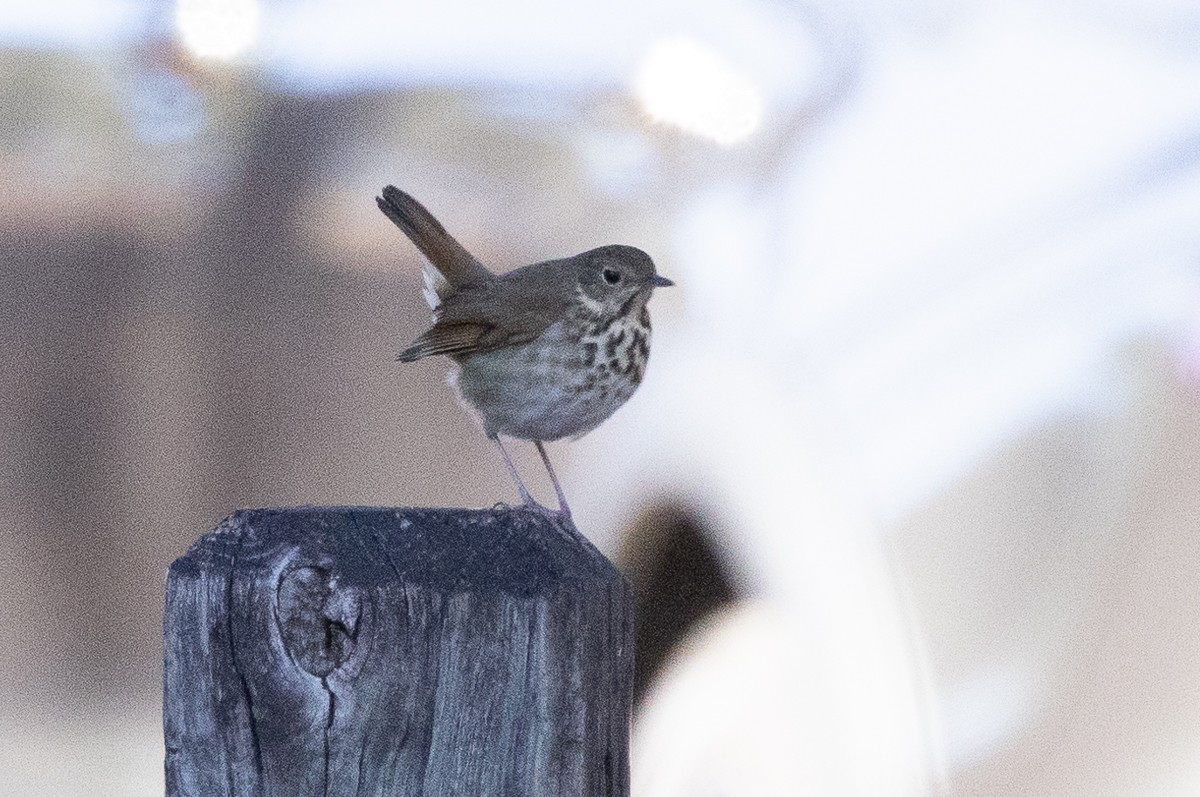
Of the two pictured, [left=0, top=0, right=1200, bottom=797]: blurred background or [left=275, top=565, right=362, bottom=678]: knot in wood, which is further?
[left=0, top=0, right=1200, bottom=797]: blurred background

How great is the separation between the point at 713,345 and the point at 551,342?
2.39 ft

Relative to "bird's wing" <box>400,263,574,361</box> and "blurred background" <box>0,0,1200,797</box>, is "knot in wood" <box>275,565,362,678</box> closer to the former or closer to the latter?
"bird's wing" <box>400,263,574,361</box>

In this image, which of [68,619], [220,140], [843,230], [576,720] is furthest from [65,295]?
[576,720]

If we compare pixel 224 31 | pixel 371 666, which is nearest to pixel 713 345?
pixel 224 31

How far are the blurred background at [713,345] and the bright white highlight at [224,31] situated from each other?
0.01 metres

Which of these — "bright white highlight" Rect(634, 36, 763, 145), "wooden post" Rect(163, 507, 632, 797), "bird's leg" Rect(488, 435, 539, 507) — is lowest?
"wooden post" Rect(163, 507, 632, 797)

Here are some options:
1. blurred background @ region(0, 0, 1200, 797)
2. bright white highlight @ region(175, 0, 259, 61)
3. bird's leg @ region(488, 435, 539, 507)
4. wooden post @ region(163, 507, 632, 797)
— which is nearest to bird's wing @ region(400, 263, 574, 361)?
bird's leg @ region(488, 435, 539, 507)

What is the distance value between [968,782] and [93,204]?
9.06 ft

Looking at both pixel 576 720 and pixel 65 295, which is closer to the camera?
pixel 576 720

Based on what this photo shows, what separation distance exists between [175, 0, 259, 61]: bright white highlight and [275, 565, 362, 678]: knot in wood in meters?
2.81

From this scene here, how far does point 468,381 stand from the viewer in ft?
11.5

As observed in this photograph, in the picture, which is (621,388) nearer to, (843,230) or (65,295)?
(843,230)

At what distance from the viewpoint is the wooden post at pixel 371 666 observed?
153cm

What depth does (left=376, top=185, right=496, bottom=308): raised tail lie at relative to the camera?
3.69 meters
